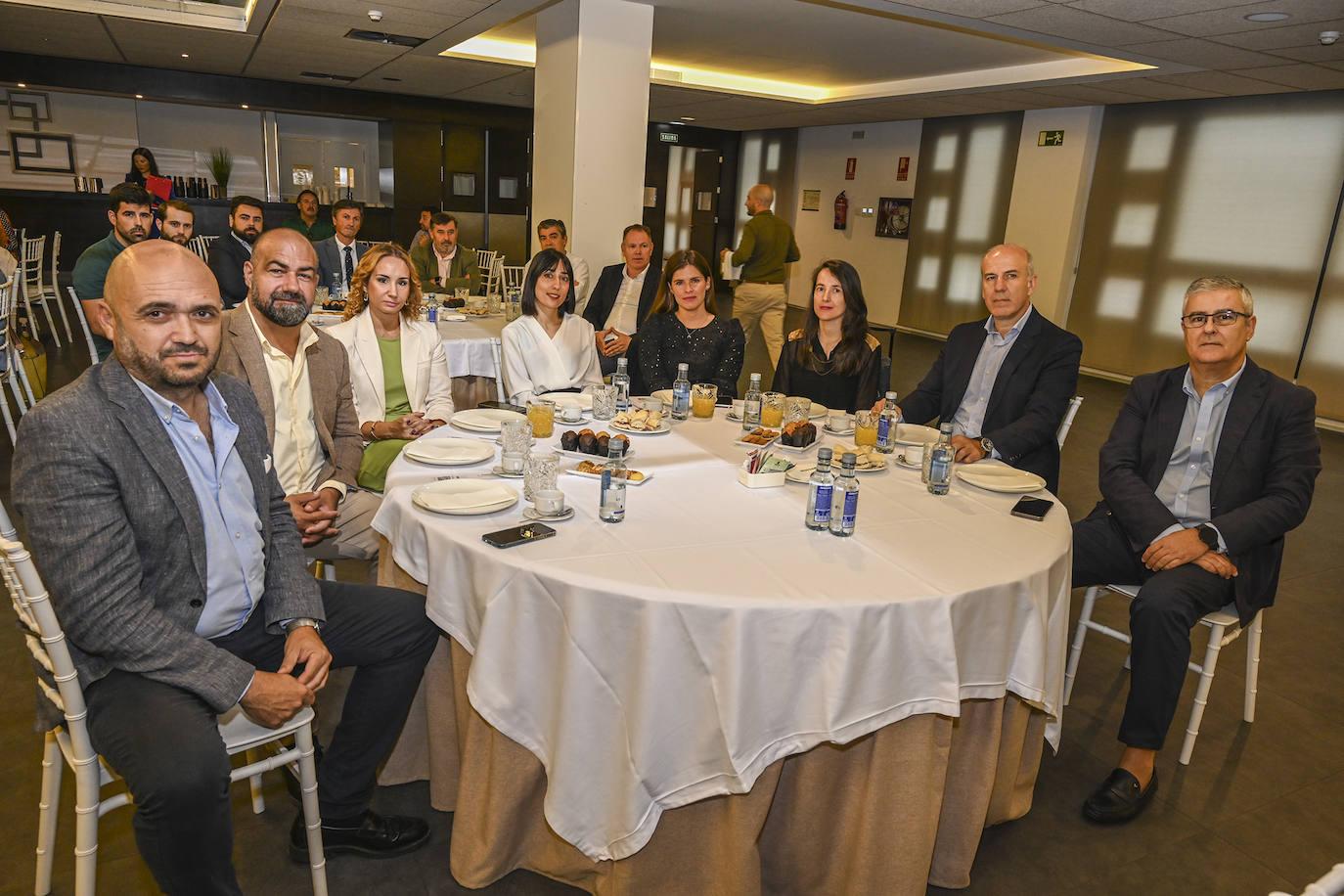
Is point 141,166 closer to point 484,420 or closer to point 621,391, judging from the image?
point 621,391

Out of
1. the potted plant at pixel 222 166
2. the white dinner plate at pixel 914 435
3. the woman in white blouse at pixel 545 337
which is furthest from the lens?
the potted plant at pixel 222 166

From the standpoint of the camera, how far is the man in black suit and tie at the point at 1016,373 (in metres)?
3.52

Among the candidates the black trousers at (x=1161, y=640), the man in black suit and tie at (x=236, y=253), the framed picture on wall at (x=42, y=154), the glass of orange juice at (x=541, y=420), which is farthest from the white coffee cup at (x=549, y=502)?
the framed picture on wall at (x=42, y=154)

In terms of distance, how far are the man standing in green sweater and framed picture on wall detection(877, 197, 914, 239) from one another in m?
4.78

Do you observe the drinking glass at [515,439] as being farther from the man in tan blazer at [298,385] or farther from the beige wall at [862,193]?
the beige wall at [862,193]

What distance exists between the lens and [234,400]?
2029mm

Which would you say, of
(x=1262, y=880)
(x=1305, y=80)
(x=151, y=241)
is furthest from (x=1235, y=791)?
(x=1305, y=80)

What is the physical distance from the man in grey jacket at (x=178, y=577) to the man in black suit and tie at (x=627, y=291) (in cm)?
392

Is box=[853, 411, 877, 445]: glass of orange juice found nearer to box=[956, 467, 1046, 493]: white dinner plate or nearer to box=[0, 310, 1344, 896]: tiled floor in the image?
box=[956, 467, 1046, 493]: white dinner plate

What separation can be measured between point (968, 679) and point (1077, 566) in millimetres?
1187

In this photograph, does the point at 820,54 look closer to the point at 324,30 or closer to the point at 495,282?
the point at 495,282

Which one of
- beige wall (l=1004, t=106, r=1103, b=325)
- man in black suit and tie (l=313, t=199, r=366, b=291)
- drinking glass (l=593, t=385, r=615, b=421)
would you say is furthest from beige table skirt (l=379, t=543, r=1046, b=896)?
beige wall (l=1004, t=106, r=1103, b=325)

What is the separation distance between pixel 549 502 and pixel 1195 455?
226 centimetres

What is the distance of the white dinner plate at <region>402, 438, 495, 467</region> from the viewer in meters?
2.59
